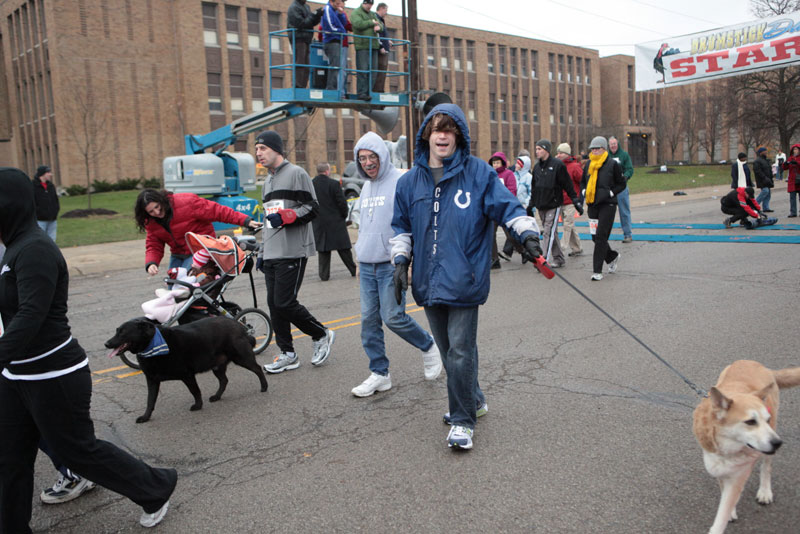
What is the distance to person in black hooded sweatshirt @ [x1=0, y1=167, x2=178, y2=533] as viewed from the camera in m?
2.75

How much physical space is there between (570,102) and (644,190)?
38.9 m

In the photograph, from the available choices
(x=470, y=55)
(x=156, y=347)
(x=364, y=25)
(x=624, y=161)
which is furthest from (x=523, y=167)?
(x=470, y=55)

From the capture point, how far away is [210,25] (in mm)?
41906

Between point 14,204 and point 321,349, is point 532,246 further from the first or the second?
point 321,349

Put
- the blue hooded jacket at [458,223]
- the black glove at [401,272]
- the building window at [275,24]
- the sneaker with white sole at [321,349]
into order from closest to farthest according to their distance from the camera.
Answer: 1. the blue hooded jacket at [458,223]
2. the black glove at [401,272]
3. the sneaker with white sole at [321,349]
4. the building window at [275,24]

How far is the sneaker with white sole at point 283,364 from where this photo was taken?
227 inches

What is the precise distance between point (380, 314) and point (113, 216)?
75.5 feet

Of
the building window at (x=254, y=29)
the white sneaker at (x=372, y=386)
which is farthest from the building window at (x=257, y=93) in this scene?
the white sneaker at (x=372, y=386)

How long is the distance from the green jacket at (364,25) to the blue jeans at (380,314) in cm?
1088

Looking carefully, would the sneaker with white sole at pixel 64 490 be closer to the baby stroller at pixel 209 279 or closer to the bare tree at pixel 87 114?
the baby stroller at pixel 209 279

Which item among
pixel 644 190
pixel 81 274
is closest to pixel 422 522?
pixel 81 274

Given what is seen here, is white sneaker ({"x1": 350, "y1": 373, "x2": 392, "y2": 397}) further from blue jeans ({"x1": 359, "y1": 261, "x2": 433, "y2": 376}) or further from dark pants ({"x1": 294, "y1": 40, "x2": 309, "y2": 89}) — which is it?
dark pants ({"x1": 294, "y1": 40, "x2": 309, "y2": 89})

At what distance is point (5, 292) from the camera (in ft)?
9.26

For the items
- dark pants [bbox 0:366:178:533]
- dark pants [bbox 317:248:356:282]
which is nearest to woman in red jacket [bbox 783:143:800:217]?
dark pants [bbox 317:248:356:282]
